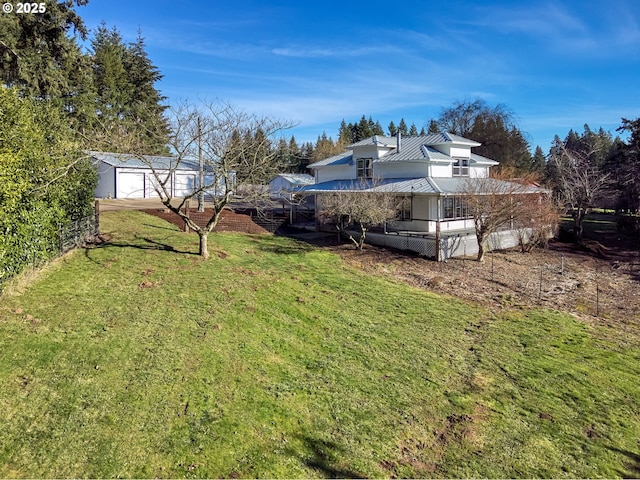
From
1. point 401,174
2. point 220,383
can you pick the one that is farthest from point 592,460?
point 401,174

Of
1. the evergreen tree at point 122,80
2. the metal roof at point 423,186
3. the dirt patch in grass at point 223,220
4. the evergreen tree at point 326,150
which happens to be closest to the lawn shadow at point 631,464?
the metal roof at point 423,186

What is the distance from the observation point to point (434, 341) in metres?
10.9

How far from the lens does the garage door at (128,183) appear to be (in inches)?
1388

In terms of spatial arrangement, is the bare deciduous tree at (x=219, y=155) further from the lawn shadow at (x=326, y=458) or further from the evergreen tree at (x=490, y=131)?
the evergreen tree at (x=490, y=131)

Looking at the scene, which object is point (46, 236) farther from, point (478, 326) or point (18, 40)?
point (18, 40)

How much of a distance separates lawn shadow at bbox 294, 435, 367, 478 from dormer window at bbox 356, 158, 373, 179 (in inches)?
911

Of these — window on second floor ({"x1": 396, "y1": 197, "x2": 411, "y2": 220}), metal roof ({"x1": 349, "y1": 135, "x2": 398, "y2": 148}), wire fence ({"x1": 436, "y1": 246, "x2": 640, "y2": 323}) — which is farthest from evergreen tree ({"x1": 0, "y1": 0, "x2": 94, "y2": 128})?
wire fence ({"x1": 436, "y1": 246, "x2": 640, "y2": 323})

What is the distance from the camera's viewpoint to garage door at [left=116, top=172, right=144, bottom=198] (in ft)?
116

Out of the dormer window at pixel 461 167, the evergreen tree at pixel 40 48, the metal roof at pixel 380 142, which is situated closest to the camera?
the evergreen tree at pixel 40 48

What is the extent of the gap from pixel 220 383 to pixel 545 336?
901cm

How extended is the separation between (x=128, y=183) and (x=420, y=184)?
82.3ft

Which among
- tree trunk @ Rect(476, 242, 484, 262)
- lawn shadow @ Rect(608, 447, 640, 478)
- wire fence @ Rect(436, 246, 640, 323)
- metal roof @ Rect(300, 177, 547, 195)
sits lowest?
lawn shadow @ Rect(608, 447, 640, 478)

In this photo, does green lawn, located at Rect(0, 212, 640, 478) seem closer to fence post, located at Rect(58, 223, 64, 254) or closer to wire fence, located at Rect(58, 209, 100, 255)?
wire fence, located at Rect(58, 209, 100, 255)

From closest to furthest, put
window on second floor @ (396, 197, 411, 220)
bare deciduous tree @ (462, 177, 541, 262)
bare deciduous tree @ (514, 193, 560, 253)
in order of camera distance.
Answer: bare deciduous tree @ (462, 177, 541, 262)
bare deciduous tree @ (514, 193, 560, 253)
window on second floor @ (396, 197, 411, 220)
